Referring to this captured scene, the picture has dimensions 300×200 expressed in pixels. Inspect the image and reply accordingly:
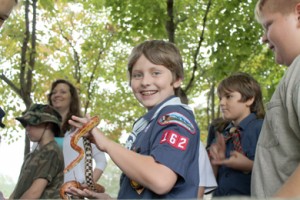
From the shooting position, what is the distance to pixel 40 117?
514 cm

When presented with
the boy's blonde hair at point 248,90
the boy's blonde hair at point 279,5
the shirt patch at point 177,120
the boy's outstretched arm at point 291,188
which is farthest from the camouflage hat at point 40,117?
the boy's outstretched arm at point 291,188

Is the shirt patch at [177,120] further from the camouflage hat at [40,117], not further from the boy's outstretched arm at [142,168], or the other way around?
the camouflage hat at [40,117]

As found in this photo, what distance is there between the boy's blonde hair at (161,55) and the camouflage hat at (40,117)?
2.24 meters

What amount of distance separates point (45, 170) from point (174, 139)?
2498 millimetres

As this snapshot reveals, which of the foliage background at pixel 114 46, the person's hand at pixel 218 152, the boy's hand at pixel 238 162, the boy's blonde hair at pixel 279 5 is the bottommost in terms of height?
the boy's hand at pixel 238 162

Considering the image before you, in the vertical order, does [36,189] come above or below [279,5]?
below

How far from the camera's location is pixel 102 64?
Answer: 18.2m

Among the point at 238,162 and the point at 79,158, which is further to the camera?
the point at 238,162

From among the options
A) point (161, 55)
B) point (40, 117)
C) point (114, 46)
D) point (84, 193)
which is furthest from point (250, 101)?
point (114, 46)

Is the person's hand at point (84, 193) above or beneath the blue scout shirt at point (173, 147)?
beneath

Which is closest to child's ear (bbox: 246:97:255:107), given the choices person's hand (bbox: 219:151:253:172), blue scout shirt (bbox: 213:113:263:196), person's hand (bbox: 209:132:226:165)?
blue scout shirt (bbox: 213:113:263:196)

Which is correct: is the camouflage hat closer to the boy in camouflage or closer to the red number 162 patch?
the boy in camouflage

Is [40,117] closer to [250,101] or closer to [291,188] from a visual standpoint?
[250,101]

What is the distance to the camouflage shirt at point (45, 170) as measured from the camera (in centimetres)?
480
